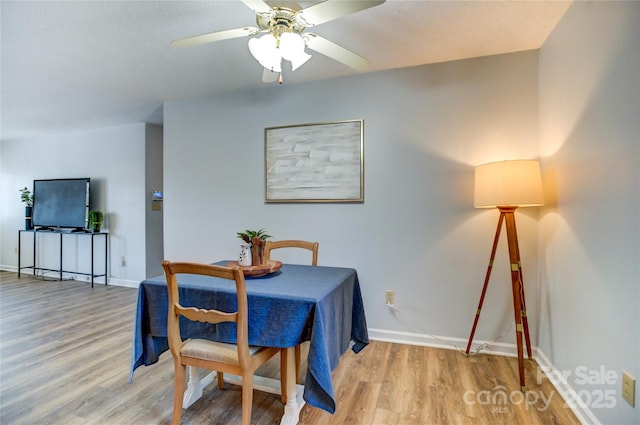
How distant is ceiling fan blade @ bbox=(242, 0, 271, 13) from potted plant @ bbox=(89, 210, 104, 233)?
455cm

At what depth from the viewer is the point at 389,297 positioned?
284 centimetres

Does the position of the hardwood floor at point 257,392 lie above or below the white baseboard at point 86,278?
below

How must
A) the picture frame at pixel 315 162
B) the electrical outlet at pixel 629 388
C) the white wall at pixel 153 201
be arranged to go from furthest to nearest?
the white wall at pixel 153 201, the picture frame at pixel 315 162, the electrical outlet at pixel 629 388

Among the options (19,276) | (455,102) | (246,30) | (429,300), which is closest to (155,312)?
(246,30)

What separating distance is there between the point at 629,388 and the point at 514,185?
46.4 inches

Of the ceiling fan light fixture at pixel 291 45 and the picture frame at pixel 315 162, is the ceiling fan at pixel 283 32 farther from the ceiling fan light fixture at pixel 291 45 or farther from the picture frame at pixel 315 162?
the picture frame at pixel 315 162

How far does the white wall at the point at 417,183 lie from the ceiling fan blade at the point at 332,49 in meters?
1.11

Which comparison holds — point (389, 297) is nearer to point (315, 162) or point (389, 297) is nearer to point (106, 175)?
point (315, 162)

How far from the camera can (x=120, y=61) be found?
8.84ft

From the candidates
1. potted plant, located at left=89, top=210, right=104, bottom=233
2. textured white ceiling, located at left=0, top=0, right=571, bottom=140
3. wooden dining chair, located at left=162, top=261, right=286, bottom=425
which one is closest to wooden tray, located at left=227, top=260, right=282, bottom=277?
wooden dining chair, located at left=162, top=261, right=286, bottom=425

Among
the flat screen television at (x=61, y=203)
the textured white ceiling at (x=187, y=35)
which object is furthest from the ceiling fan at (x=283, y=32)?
the flat screen television at (x=61, y=203)

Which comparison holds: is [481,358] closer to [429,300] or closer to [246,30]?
[429,300]

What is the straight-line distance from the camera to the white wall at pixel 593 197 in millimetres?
1397

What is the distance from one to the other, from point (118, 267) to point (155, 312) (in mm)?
3756
